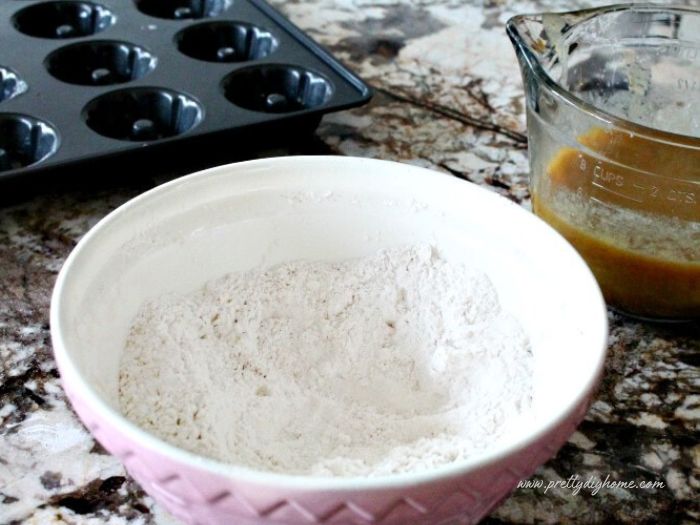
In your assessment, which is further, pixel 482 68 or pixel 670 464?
pixel 482 68

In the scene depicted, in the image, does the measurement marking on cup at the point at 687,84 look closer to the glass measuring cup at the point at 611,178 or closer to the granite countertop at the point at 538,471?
the glass measuring cup at the point at 611,178

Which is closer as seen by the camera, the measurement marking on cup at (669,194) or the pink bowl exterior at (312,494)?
the pink bowl exterior at (312,494)

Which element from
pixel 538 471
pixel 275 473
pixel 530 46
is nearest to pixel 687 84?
pixel 530 46

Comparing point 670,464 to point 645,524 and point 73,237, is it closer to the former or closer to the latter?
point 645,524

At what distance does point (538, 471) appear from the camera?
0.61 metres

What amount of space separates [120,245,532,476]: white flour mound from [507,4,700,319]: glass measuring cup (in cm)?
15

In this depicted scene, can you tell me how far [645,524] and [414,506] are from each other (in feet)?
0.75

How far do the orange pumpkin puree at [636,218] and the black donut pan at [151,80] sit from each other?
0.29 meters

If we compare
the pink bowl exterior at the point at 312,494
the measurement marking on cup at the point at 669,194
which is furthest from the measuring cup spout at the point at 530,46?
the pink bowl exterior at the point at 312,494

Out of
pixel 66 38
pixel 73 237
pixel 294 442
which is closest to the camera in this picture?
pixel 294 442

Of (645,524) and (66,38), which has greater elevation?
(66,38)

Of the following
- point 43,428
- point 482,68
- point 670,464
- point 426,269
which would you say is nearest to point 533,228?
point 426,269

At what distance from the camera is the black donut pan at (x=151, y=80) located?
853 millimetres

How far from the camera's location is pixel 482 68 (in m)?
1.15
